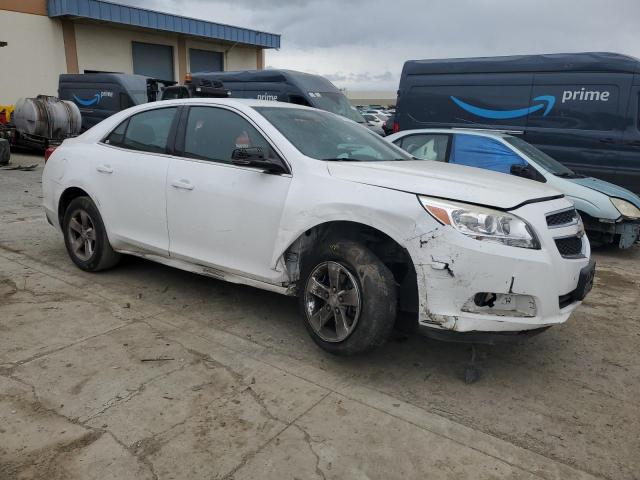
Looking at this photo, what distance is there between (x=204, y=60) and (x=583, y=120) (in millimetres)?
21206

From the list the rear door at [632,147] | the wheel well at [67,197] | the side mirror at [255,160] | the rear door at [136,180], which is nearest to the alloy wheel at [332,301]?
the side mirror at [255,160]

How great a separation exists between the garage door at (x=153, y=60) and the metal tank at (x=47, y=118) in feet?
30.6

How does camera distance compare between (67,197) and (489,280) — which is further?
(67,197)

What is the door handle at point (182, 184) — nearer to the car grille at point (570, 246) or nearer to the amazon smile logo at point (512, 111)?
the car grille at point (570, 246)

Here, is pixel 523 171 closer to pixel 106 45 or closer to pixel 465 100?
pixel 465 100

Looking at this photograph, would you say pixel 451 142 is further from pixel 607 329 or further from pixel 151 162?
pixel 151 162

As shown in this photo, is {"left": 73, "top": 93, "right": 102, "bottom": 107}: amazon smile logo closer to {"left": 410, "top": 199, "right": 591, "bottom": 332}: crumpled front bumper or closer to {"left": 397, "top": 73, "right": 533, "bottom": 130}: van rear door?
{"left": 397, "top": 73, "right": 533, "bottom": 130}: van rear door

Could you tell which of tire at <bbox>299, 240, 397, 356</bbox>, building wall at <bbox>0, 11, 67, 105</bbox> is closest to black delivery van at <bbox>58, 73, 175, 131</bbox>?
building wall at <bbox>0, 11, 67, 105</bbox>

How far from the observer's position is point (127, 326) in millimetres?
3869

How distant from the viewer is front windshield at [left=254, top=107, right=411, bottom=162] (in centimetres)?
373

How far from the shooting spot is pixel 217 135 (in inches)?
158

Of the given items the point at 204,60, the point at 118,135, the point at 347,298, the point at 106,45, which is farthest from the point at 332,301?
the point at 204,60

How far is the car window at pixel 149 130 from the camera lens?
14.2ft

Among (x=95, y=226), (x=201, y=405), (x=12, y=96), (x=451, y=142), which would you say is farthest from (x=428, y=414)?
(x=12, y=96)
